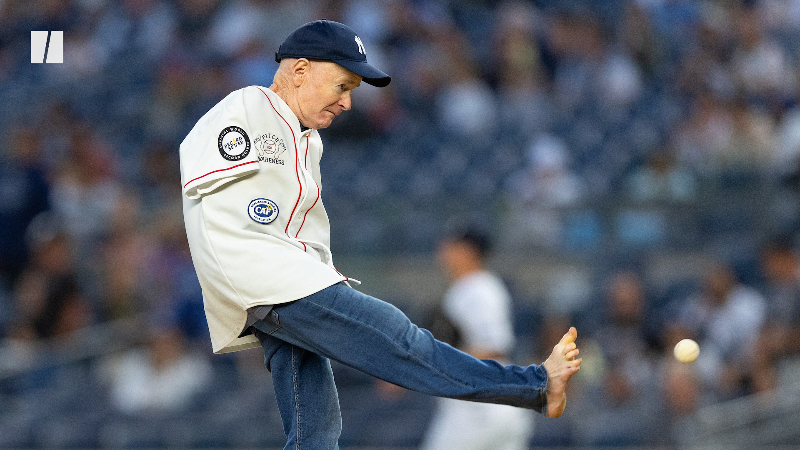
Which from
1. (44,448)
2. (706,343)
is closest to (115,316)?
(44,448)

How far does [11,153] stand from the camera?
34.0 feet

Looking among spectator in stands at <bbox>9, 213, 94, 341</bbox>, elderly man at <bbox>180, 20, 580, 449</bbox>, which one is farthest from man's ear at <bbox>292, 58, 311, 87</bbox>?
spectator in stands at <bbox>9, 213, 94, 341</bbox>

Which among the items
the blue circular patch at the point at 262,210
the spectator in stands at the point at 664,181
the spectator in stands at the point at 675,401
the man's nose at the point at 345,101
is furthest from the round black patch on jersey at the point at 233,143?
the spectator in stands at the point at 664,181

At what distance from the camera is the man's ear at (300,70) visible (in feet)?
12.2

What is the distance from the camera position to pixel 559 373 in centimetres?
364

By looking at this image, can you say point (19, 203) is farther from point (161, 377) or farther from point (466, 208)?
point (466, 208)

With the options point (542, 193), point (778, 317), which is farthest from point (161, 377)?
point (778, 317)

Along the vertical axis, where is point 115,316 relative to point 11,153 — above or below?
below

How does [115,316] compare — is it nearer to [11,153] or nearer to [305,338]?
[11,153]

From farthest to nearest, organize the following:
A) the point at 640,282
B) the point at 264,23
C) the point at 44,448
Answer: the point at 264,23
the point at 640,282
the point at 44,448

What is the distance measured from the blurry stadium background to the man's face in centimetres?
322

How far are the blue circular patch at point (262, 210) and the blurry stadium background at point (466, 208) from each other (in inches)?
133

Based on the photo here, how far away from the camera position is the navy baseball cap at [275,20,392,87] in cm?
366

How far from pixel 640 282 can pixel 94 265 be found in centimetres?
486
